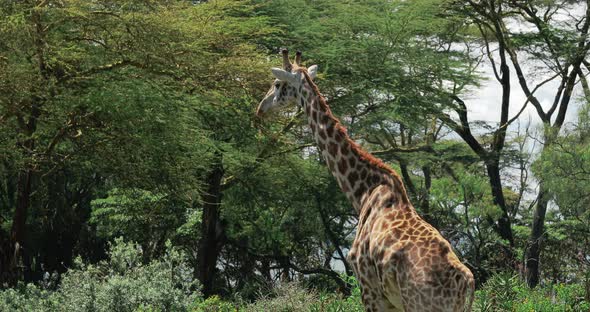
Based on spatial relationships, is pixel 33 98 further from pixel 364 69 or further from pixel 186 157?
pixel 364 69

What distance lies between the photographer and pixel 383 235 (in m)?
7.30

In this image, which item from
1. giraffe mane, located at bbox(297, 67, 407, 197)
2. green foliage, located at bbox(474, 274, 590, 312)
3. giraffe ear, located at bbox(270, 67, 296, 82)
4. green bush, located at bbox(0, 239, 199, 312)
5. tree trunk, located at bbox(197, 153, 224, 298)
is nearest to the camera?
giraffe mane, located at bbox(297, 67, 407, 197)

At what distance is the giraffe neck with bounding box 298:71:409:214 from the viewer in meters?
7.97

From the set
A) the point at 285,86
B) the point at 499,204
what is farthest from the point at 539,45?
the point at 285,86

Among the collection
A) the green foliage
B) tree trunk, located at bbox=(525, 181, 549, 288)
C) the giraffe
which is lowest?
tree trunk, located at bbox=(525, 181, 549, 288)

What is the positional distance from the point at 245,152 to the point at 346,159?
12.6 m

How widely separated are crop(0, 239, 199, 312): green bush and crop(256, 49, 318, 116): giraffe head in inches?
129

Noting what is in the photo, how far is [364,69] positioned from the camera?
21.9m

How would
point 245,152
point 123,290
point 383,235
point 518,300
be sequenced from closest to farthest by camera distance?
point 383,235 → point 123,290 → point 518,300 → point 245,152

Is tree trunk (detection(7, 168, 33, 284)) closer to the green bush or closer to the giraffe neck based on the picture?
the green bush

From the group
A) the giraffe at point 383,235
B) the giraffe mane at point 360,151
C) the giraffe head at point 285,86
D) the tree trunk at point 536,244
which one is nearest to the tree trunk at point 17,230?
the giraffe head at point 285,86

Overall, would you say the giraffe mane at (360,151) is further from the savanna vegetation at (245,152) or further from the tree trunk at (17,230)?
the tree trunk at (17,230)

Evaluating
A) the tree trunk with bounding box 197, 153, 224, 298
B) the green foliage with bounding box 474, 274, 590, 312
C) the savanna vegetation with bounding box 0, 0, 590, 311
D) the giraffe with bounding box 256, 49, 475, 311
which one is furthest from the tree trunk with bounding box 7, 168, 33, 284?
the giraffe with bounding box 256, 49, 475, 311

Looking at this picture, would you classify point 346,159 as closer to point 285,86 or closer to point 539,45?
point 285,86
